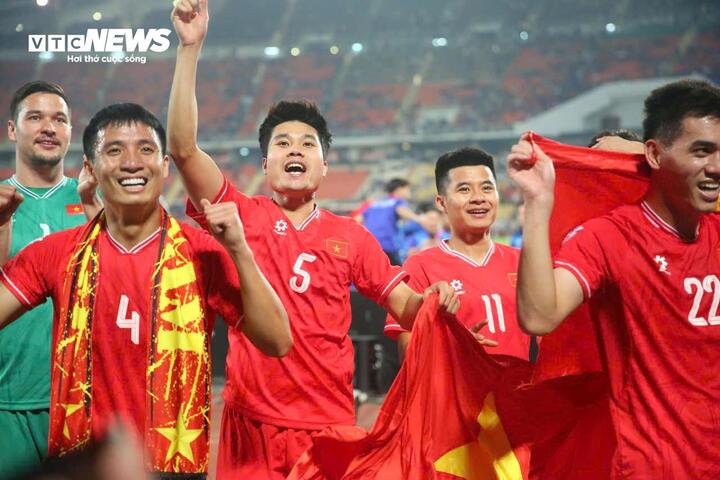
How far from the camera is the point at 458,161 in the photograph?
4.55 m

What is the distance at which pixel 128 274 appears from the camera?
2803 mm

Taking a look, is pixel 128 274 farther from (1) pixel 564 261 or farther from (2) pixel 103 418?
(1) pixel 564 261

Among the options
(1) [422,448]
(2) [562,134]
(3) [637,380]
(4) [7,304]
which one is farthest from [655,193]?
(2) [562,134]

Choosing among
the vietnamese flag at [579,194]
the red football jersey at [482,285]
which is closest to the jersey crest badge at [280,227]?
the red football jersey at [482,285]

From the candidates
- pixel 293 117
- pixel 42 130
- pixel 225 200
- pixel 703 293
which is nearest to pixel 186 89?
pixel 225 200

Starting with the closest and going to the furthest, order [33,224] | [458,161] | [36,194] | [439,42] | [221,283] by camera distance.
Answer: [221,283], [33,224], [36,194], [458,161], [439,42]

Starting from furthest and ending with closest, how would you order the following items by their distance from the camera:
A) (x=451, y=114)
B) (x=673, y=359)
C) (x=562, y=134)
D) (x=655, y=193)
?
(x=451, y=114)
(x=562, y=134)
(x=655, y=193)
(x=673, y=359)

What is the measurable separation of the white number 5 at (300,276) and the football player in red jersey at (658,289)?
1.26 meters

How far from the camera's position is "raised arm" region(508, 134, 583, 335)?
2469mm

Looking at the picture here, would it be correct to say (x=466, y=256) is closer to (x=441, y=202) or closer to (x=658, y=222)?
(x=441, y=202)

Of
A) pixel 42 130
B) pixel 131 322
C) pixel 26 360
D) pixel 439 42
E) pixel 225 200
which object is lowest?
pixel 26 360

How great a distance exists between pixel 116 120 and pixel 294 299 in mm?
1102

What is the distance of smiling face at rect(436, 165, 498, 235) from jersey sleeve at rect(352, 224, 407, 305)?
0.77m

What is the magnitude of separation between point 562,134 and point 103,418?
28736mm
